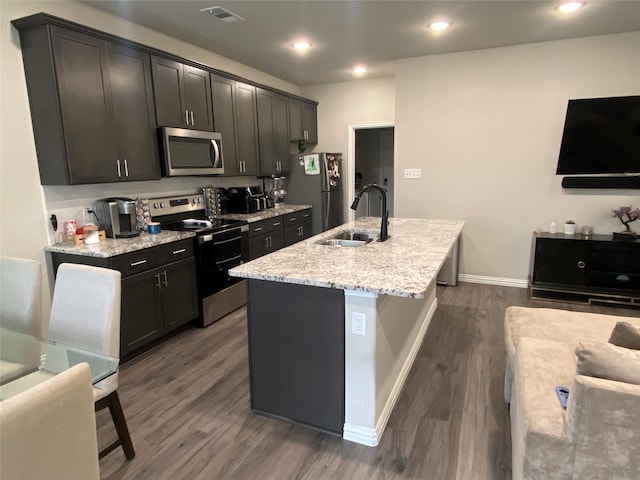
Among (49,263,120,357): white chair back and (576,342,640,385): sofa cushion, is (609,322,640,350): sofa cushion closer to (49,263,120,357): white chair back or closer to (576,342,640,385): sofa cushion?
(576,342,640,385): sofa cushion

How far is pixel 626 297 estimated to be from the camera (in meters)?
3.72

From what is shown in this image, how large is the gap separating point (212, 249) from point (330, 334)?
1842mm

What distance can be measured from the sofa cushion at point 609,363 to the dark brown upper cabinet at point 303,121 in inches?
182

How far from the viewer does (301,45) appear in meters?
3.96

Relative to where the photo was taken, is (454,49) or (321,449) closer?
(321,449)

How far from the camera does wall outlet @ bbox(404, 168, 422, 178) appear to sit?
4.70 meters

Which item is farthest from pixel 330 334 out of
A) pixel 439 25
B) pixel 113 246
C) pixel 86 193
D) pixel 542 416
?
pixel 439 25

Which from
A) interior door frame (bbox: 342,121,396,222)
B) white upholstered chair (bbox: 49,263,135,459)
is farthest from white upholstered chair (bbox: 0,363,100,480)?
interior door frame (bbox: 342,121,396,222)

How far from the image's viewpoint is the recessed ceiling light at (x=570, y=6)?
3.04 m

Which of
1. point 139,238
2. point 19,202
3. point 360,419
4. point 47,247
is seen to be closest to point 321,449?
point 360,419

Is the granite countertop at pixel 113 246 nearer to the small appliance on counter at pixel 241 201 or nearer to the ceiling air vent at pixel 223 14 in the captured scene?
the small appliance on counter at pixel 241 201

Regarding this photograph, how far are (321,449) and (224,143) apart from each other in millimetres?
3179

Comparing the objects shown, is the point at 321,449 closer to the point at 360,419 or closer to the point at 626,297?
the point at 360,419

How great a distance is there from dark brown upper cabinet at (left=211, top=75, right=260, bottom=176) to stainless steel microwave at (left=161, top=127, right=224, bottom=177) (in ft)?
0.75
